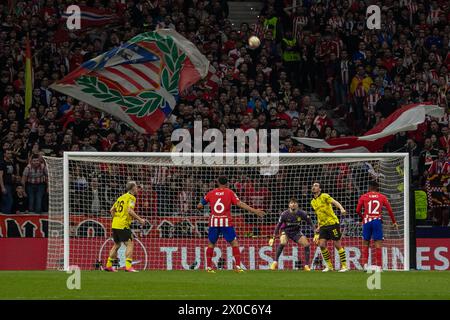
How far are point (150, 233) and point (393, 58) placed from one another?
376 inches

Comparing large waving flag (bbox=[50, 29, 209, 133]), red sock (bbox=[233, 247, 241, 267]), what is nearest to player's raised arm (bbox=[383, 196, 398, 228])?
red sock (bbox=[233, 247, 241, 267])

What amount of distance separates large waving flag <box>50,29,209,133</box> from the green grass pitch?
522 cm

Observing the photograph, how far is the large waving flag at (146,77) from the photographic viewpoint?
28.2 meters

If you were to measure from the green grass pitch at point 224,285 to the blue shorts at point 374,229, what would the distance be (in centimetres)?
121

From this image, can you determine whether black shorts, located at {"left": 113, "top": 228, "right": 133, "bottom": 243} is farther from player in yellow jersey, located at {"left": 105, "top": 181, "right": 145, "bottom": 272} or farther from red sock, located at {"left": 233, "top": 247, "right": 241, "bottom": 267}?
red sock, located at {"left": 233, "top": 247, "right": 241, "bottom": 267}

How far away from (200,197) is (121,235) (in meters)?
3.39

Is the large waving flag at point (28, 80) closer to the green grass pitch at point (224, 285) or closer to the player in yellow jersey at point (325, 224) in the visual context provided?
the green grass pitch at point (224, 285)

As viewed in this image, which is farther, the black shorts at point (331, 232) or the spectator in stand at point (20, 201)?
the spectator in stand at point (20, 201)

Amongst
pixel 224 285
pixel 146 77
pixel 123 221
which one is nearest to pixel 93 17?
pixel 146 77

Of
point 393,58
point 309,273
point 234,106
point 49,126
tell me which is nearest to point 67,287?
point 309,273

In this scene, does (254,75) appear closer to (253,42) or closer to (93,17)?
(253,42)

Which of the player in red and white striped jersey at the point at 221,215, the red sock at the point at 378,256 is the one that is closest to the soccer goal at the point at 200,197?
the red sock at the point at 378,256

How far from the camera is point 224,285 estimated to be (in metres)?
20.4

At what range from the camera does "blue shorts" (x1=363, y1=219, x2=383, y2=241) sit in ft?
83.3
